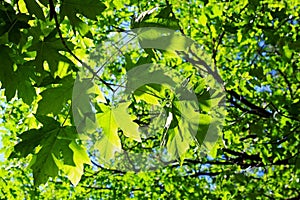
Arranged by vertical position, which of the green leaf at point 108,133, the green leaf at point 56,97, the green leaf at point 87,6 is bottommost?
the green leaf at point 108,133

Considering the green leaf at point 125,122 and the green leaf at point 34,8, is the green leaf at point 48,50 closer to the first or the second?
the green leaf at point 34,8

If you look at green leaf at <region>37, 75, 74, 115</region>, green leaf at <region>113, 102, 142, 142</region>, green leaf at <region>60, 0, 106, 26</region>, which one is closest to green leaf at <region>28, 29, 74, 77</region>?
green leaf at <region>37, 75, 74, 115</region>

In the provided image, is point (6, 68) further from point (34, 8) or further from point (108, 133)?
point (108, 133)

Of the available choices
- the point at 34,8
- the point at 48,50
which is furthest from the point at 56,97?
the point at 34,8

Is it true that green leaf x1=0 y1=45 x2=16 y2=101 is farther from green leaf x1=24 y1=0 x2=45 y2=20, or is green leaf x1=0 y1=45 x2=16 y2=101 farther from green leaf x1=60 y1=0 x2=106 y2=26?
green leaf x1=60 y1=0 x2=106 y2=26

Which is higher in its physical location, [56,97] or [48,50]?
[48,50]

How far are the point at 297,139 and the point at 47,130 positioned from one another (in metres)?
3.27

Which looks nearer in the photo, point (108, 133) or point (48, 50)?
point (108, 133)

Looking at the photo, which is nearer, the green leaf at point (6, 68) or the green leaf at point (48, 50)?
the green leaf at point (6, 68)

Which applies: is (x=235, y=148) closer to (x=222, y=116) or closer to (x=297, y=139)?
(x=297, y=139)

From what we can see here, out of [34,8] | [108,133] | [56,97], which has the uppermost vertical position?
[34,8]

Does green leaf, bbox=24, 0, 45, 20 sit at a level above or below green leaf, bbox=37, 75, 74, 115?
above

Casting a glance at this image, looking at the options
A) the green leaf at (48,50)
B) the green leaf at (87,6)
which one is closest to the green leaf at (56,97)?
the green leaf at (48,50)

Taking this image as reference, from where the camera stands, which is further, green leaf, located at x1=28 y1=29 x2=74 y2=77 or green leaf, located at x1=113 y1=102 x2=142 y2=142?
green leaf, located at x1=28 y1=29 x2=74 y2=77
